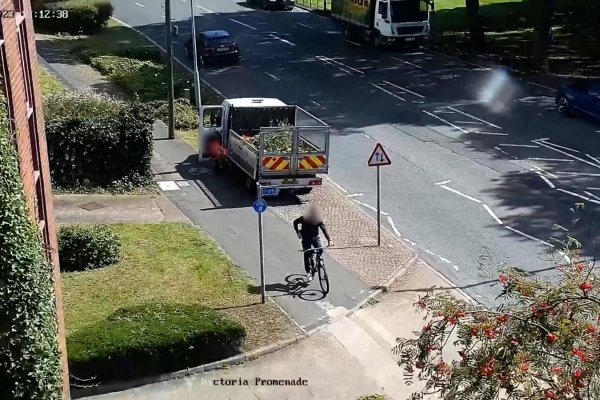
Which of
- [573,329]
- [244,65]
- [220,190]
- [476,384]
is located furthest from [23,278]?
[244,65]

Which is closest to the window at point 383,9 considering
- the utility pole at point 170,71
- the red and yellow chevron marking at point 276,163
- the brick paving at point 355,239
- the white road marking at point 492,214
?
the utility pole at point 170,71

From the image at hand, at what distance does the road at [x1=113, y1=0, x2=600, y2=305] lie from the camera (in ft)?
64.1

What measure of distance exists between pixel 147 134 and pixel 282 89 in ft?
41.2

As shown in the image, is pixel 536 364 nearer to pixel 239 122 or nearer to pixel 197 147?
pixel 239 122

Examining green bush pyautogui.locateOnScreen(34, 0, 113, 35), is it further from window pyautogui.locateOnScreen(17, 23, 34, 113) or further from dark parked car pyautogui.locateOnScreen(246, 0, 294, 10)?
window pyautogui.locateOnScreen(17, 23, 34, 113)

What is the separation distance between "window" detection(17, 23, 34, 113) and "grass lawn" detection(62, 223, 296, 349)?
406 centimetres

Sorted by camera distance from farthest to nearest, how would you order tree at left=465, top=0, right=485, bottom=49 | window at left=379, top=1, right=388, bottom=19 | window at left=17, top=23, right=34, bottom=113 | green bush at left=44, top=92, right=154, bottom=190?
1. window at left=379, top=1, right=388, bottom=19
2. tree at left=465, top=0, right=485, bottom=49
3. green bush at left=44, top=92, right=154, bottom=190
4. window at left=17, top=23, right=34, bottom=113

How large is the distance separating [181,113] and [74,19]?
61.2 feet

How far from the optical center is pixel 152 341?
13.2 m

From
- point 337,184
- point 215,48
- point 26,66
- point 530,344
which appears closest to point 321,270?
point 337,184

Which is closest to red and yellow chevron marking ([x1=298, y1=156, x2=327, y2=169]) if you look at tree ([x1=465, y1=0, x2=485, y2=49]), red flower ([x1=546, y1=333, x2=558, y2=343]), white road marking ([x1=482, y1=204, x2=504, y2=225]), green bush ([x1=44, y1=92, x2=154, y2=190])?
white road marking ([x1=482, y1=204, x2=504, y2=225])

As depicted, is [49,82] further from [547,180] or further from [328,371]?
[328,371]

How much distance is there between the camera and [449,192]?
22406 mm

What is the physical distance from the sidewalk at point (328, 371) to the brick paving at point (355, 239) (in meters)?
1.73
